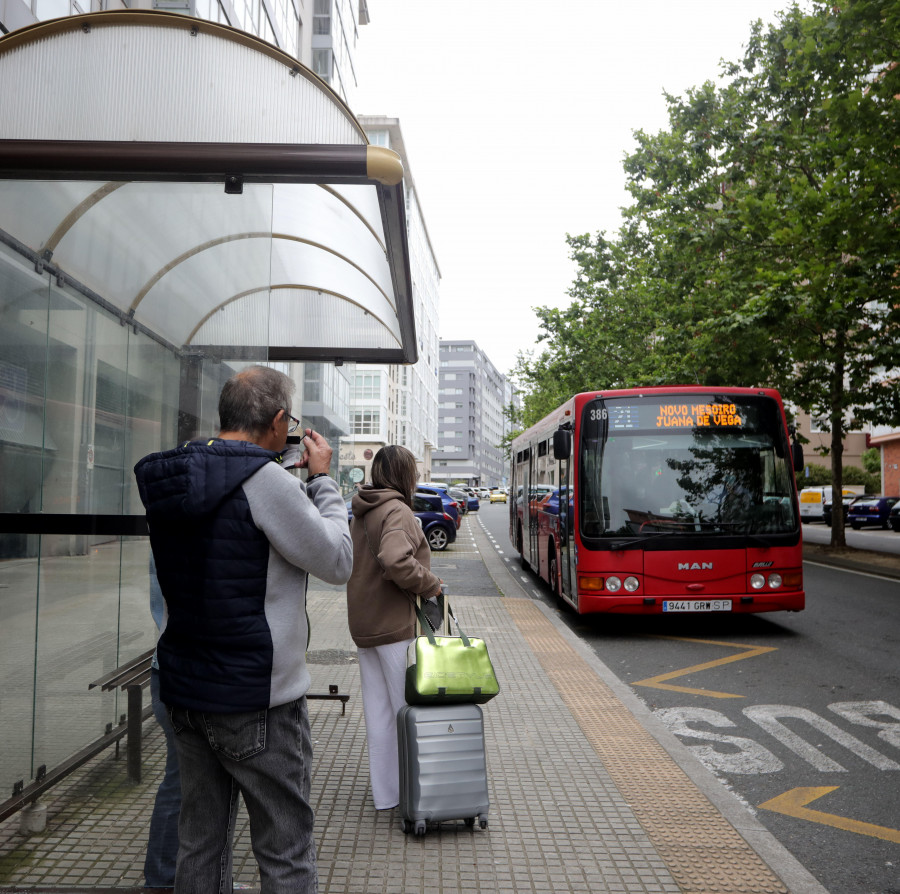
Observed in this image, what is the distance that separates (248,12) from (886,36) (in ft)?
47.6

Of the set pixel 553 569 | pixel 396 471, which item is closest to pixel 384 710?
pixel 396 471

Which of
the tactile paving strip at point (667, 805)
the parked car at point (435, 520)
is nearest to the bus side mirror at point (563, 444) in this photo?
the tactile paving strip at point (667, 805)

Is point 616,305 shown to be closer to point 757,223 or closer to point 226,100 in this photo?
point 757,223

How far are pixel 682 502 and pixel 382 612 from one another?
635 centimetres

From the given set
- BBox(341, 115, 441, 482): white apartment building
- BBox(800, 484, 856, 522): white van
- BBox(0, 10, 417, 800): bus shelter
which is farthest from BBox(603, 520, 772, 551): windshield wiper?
BBox(800, 484, 856, 522): white van

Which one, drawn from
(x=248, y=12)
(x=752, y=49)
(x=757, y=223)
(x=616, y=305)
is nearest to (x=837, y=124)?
(x=757, y=223)

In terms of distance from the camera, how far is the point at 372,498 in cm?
414

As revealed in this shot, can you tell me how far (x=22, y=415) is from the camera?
370cm

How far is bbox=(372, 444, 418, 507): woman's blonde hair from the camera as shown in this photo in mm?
4195

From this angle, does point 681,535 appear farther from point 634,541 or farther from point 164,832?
point 164,832

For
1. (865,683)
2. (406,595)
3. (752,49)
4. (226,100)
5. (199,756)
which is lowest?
(865,683)

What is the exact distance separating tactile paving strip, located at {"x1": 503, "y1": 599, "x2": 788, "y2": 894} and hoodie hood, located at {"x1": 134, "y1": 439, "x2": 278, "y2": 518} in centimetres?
242

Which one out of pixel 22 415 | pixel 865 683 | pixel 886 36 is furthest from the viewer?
pixel 886 36

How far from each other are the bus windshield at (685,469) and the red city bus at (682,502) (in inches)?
0.4
